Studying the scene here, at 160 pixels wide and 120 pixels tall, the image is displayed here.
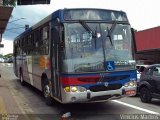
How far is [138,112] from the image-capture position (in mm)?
11734

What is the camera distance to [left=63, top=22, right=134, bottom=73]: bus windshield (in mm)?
10602

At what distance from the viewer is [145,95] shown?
1412 cm

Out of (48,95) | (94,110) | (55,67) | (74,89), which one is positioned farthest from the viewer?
(48,95)

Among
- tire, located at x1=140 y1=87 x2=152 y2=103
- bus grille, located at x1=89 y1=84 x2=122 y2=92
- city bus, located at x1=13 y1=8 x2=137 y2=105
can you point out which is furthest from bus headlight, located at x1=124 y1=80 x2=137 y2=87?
tire, located at x1=140 y1=87 x2=152 y2=103

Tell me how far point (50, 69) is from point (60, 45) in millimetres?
1629

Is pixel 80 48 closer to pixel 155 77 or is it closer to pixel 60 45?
pixel 60 45

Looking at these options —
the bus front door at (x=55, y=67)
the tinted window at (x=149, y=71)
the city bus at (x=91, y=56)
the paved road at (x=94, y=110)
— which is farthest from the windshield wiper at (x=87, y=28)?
the tinted window at (x=149, y=71)

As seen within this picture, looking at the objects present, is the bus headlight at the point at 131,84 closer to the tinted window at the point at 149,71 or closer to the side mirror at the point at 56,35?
the side mirror at the point at 56,35

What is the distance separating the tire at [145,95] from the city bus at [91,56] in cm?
267

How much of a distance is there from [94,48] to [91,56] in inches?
10.3

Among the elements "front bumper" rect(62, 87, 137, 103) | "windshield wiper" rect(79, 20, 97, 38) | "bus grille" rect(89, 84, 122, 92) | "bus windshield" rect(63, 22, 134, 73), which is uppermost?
"windshield wiper" rect(79, 20, 97, 38)

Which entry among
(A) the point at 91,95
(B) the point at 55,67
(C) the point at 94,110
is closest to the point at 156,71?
(C) the point at 94,110

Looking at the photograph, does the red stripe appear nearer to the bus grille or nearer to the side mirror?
the bus grille

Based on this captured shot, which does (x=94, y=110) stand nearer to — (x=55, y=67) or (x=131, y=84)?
(x=131, y=84)
